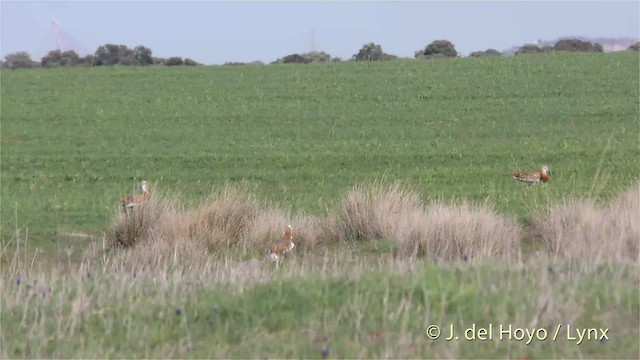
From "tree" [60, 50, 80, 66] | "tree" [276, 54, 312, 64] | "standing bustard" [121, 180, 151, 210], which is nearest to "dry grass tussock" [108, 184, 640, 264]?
"standing bustard" [121, 180, 151, 210]

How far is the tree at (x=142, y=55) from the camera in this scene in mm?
57409

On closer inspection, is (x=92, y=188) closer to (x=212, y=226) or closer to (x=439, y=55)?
(x=212, y=226)

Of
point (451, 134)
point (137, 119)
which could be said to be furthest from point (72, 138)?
point (451, 134)

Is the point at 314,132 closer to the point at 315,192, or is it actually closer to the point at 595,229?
the point at 315,192

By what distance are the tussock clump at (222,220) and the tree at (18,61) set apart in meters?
44.6

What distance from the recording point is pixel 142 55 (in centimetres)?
5809

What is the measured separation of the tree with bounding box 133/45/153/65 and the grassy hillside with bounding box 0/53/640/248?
48.1 feet

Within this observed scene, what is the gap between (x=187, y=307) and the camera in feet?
22.1

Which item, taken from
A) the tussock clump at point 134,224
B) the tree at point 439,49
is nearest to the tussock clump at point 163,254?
the tussock clump at point 134,224

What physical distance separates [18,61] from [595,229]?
5318cm

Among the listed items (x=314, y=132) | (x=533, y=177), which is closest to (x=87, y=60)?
(x=314, y=132)

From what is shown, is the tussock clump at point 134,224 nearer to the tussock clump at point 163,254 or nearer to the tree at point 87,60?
the tussock clump at point 163,254

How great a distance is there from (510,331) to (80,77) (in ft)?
121

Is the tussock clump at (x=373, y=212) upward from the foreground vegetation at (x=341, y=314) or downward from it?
downward
